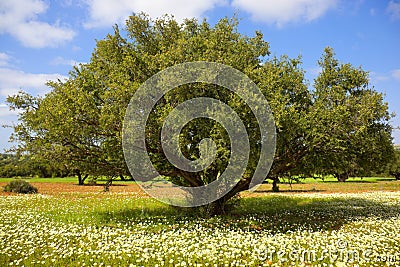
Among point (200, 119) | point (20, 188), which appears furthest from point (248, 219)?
point (20, 188)

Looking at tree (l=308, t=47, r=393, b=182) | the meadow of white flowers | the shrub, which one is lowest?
the meadow of white flowers

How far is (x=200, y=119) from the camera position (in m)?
15.0

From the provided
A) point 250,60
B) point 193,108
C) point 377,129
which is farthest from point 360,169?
point 193,108

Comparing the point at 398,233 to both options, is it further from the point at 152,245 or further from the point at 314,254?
the point at 152,245

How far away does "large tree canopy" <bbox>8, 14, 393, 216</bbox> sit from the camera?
1534cm

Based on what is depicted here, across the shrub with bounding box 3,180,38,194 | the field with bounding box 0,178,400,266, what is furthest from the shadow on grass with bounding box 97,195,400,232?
the shrub with bounding box 3,180,38,194

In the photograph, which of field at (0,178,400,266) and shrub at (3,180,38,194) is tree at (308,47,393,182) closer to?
field at (0,178,400,266)

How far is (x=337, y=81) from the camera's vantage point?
19344mm

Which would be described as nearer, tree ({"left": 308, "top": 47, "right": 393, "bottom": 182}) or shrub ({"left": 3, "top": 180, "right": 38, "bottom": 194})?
tree ({"left": 308, "top": 47, "right": 393, "bottom": 182})

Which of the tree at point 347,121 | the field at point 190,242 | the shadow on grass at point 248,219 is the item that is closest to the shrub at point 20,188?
the field at point 190,242

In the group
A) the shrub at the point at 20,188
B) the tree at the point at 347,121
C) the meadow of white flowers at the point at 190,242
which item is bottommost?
the meadow of white flowers at the point at 190,242

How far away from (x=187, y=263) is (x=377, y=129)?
13.9 m

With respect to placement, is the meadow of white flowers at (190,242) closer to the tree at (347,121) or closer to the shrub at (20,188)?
the tree at (347,121)

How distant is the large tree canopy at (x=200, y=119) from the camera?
15344 millimetres
